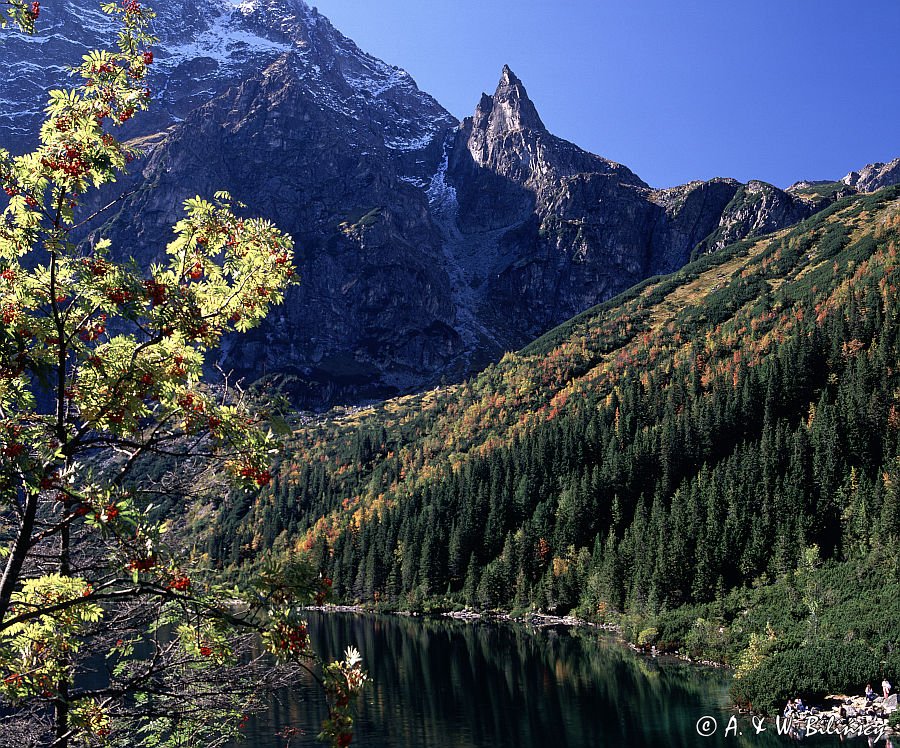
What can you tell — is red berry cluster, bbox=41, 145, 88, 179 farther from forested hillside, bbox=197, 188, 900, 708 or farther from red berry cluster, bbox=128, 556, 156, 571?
forested hillside, bbox=197, 188, 900, 708

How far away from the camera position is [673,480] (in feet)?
421

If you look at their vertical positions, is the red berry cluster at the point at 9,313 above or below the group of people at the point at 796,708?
above

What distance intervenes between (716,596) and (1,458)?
9249 cm

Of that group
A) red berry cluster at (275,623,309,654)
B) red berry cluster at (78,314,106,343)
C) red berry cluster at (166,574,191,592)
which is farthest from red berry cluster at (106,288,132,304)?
red berry cluster at (275,623,309,654)

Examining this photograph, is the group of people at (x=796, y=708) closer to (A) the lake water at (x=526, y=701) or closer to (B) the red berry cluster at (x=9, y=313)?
(A) the lake water at (x=526, y=701)

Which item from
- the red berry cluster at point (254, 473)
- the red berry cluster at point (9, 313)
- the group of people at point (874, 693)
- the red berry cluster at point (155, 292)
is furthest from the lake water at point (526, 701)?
the red berry cluster at point (9, 313)

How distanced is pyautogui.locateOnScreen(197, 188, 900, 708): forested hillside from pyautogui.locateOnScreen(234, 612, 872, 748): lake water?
10.6 meters

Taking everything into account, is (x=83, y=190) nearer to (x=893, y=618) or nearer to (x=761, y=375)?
(x=893, y=618)

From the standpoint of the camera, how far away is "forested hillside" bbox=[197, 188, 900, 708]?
307 feet

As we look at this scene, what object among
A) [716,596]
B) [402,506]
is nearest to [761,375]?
[716,596]

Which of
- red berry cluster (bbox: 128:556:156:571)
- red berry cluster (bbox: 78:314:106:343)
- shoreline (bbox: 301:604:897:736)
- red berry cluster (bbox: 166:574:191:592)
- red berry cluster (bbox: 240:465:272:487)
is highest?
red berry cluster (bbox: 78:314:106:343)

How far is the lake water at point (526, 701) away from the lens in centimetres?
4588

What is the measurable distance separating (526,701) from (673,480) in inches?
3142

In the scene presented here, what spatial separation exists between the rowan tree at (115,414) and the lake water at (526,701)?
2178 centimetres
